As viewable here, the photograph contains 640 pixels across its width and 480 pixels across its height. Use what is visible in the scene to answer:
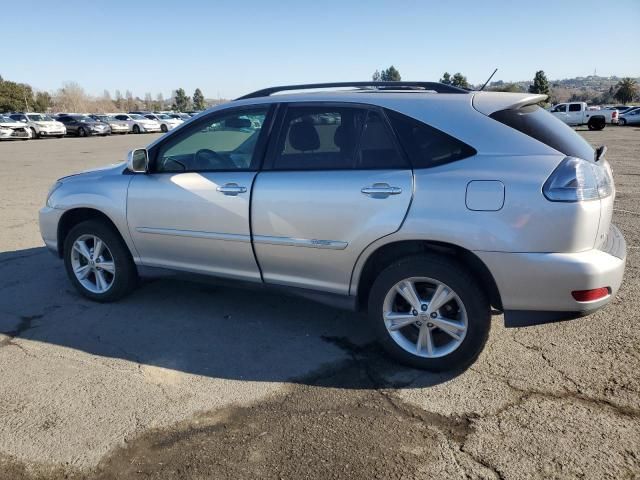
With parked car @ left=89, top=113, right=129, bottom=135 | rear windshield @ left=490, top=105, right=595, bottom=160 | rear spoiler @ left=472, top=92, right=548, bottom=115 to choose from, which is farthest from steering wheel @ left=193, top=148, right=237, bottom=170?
parked car @ left=89, top=113, right=129, bottom=135

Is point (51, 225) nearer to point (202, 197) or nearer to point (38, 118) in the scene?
point (202, 197)

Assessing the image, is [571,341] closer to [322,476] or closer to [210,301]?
[322,476]

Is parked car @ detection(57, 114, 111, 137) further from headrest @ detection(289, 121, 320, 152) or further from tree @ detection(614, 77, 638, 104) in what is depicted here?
tree @ detection(614, 77, 638, 104)

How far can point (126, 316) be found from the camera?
4.32 metres

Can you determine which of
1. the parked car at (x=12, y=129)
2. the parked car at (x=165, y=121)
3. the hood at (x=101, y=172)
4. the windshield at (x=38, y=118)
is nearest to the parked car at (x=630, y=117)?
the parked car at (x=165, y=121)

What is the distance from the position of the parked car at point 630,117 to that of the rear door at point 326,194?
43.7 meters

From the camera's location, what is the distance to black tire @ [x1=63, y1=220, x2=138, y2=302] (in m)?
4.46

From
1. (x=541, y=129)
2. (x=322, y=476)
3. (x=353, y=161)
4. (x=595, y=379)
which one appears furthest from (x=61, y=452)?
(x=541, y=129)

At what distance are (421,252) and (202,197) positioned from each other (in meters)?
1.72

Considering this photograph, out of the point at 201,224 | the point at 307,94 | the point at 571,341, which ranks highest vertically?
the point at 307,94

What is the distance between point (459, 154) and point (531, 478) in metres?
Answer: 1.80

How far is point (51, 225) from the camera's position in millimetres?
4738

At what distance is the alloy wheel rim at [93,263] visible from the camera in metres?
4.55

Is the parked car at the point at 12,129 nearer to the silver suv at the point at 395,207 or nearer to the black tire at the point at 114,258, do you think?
the black tire at the point at 114,258
